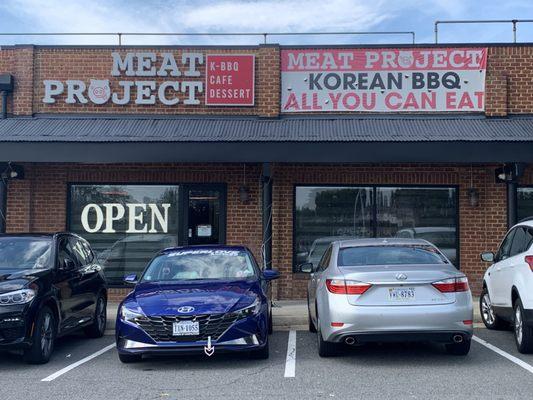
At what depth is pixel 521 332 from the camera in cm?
751

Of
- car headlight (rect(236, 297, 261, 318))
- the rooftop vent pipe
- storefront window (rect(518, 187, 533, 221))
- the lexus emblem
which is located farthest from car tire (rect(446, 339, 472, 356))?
the rooftop vent pipe

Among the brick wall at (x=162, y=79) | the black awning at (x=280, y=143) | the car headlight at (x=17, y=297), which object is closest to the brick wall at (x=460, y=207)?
the black awning at (x=280, y=143)

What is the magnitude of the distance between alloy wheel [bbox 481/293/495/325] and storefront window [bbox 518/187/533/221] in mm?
3764

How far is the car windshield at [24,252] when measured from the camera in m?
8.00

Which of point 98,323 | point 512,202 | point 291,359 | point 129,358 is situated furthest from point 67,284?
point 512,202

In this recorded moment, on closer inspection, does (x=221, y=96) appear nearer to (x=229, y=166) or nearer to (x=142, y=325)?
(x=229, y=166)

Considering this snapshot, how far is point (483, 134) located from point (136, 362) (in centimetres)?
795

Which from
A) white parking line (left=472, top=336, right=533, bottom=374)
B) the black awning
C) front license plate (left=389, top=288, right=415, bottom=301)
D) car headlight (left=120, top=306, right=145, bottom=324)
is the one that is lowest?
white parking line (left=472, top=336, right=533, bottom=374)

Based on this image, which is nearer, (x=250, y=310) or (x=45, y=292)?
(x=250, y=310)

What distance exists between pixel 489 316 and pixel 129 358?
18.3ft

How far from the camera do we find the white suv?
24.1 ft

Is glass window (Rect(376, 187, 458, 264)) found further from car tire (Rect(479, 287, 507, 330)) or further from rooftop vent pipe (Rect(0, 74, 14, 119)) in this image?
rooftop vent pipe (Rect(0, 74, 14, 119))

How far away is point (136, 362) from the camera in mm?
7289

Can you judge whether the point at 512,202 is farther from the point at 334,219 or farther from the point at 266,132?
the point at 266,132
